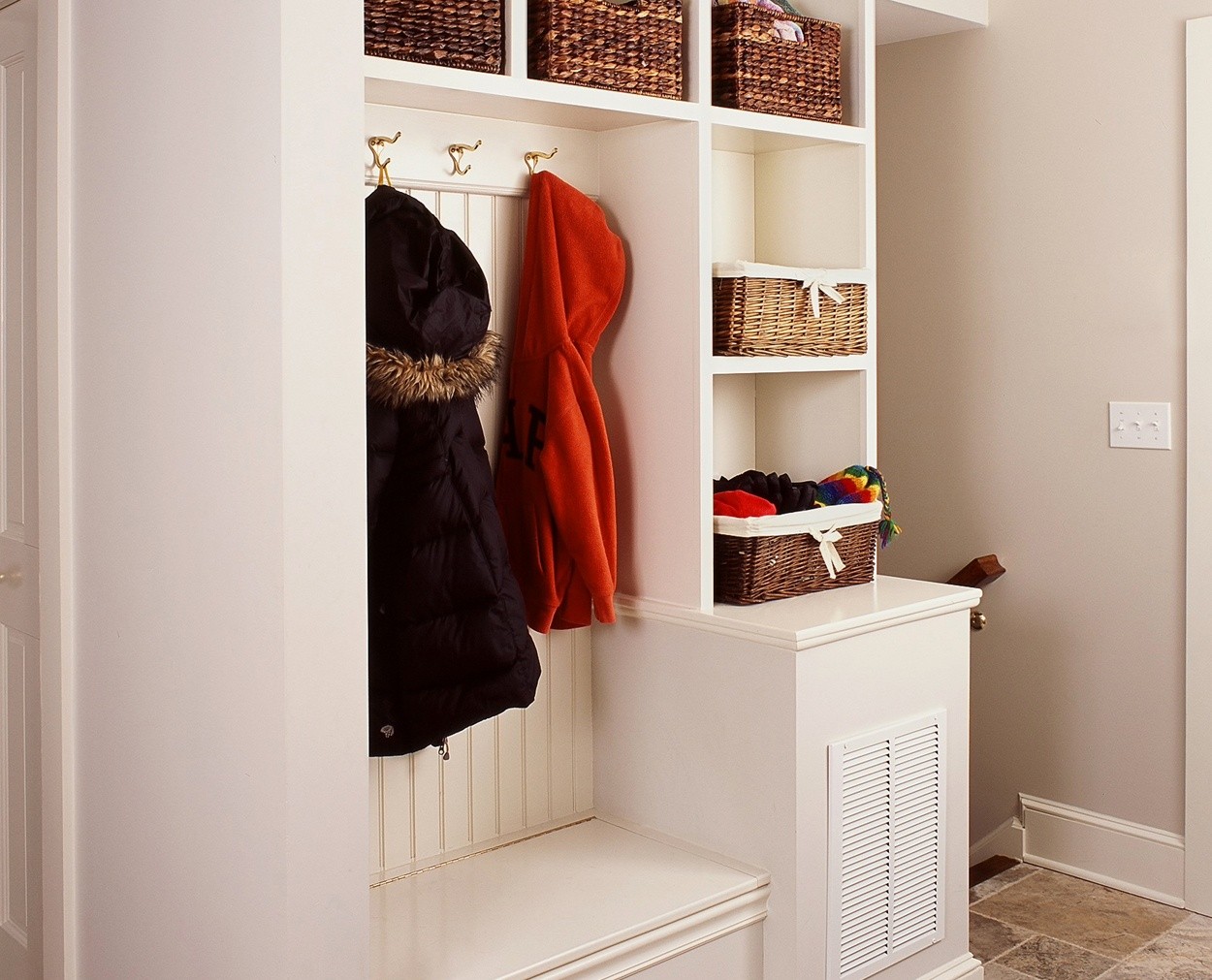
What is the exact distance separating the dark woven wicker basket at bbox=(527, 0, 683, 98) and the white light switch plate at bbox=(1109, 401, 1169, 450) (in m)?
Result: 1.38

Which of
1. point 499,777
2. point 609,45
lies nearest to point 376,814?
point 499,777

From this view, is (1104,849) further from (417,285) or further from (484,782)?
(417,285)

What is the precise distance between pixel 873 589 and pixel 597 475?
25.6 inches

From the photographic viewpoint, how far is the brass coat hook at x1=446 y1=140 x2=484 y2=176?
228 cm

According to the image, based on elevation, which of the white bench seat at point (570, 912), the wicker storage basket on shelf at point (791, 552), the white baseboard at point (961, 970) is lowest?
the white baseboard at point (961, 970)

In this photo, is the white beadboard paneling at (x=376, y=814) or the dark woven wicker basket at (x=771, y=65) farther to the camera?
the dark woven wicker basket at (x=771, y=65)

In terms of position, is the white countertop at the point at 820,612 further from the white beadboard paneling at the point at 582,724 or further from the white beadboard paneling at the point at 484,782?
the white beadboard paneling at the point at 484,782

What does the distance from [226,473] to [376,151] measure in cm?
78

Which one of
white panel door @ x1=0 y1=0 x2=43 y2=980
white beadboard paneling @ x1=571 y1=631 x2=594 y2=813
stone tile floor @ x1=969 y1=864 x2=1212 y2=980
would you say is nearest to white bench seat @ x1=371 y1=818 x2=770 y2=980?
white beadboard paneling @ x1=571 y1=631 x2=594 y2=813

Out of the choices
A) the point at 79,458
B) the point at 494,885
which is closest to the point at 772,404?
the point at 494,885

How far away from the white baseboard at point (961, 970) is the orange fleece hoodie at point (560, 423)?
99 centimetres

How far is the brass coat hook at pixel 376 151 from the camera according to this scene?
2164mm

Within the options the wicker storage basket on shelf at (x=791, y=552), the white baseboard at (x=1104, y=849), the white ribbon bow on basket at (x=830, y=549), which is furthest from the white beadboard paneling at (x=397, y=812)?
the white baseboard at (x=1104, y=849)

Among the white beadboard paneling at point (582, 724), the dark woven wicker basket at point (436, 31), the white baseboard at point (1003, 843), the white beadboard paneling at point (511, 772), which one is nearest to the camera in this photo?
the dark woven wicker basket at point (436, 31)
